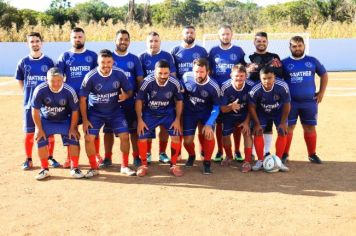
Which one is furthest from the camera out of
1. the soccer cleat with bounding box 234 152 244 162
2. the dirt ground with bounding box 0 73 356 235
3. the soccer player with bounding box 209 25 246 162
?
the soccer cleat with bounding box 234 152 244 162

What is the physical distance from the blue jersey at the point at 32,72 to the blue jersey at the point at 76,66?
0.71 ft

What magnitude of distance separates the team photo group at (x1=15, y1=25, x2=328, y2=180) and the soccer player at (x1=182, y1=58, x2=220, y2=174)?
0.01 m

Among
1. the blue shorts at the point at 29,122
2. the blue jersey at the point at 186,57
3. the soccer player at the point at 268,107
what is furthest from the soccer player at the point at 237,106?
the blue shorts at the point at 29,122

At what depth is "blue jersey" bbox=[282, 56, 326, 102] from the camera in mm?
6379

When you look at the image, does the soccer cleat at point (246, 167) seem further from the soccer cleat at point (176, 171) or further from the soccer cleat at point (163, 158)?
the soccer cleat at point (163, 158)

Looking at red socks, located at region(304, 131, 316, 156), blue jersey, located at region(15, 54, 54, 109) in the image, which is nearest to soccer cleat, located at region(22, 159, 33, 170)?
blue jersey, located at region(15, 54, 54, 109)

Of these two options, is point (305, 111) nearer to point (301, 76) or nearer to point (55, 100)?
point (301, 76)

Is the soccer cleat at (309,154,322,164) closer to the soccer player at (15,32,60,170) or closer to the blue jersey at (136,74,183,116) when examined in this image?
the blue jersey at (136,74,183,116)

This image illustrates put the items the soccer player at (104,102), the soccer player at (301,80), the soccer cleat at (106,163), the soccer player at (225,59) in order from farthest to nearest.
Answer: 1. the soccer player at (225,59)
2. the soccer cleat at (106,163)
3. the soccer player at (301,80)
4. the soccer player at (104,102)

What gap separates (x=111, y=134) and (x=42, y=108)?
3.34 ft

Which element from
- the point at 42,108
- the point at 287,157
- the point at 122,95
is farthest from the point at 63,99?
the point at 287,157

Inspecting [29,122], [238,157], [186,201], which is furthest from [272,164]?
[29,122]

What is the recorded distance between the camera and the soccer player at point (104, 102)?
5.85 m

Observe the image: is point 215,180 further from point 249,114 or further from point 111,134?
point 111,134
